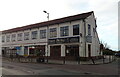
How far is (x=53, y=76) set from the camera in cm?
1033

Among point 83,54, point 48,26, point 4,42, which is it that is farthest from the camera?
point 4,42

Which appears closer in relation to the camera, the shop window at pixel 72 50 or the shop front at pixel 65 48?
the shop window at pixel 72 50

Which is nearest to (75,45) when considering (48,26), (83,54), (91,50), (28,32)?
(83,54)

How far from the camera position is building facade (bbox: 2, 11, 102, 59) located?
27062mm

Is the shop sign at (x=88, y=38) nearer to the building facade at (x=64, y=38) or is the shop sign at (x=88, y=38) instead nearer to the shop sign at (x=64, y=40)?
the building facade at (x=64, y=38)

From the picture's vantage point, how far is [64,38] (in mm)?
28703

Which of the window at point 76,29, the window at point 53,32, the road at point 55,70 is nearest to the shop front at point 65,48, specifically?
the window at point 76,29

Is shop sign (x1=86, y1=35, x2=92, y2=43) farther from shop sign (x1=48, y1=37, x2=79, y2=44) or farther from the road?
the road

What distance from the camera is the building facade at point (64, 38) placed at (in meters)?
27.1

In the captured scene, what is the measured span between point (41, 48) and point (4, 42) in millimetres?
19210

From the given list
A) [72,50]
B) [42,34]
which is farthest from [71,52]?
[42,34]

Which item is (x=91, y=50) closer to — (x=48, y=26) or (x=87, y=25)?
(x=87, y=25)

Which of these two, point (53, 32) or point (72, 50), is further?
point (53, 32)

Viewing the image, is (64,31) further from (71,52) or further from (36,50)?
(36,50)
